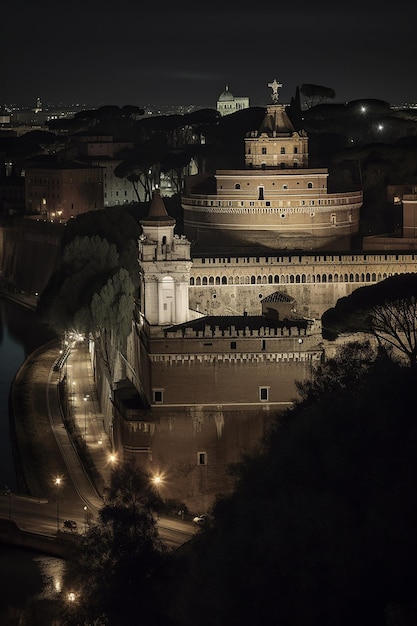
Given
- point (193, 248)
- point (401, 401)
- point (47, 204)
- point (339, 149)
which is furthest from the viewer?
point (47, 204)

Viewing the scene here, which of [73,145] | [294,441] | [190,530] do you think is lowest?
[190,530]

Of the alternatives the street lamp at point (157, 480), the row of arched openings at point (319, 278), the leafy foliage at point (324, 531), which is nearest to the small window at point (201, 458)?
the street lamp at point (157, 480)

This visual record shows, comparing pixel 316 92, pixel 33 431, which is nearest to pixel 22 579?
pixel 33 431

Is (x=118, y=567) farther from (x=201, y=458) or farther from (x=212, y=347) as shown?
(x=212, y=347)

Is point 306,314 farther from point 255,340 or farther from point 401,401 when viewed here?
point 401,401

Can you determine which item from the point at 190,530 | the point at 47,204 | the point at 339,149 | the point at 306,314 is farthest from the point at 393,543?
the point at 47,204

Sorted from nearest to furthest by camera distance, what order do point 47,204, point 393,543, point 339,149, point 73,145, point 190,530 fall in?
point 393,543 < point 190,530 < point 339,149 < point 47,204 < point 73,145

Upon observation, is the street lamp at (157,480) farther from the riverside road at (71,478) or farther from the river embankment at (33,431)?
the river embankment at (33,431)
